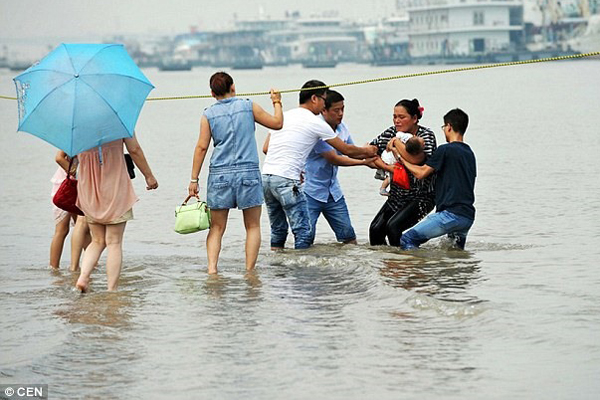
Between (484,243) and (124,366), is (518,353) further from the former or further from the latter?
(484,243)

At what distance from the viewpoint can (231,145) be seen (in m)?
8.09

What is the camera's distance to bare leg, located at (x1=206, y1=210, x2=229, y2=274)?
8352mm

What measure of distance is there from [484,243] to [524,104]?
128 feet

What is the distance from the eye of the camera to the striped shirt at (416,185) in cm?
924

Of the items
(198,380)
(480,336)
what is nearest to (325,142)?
(480,336)

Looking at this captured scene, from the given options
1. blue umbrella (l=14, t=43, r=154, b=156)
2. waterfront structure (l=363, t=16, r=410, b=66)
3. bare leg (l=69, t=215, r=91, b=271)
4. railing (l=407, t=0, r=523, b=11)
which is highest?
railing (l=407, t=0, r=523, b=11)

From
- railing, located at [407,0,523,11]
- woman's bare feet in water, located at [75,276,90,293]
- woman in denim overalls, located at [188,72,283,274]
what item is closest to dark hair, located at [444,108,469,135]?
woman in denim overalls, located at [188,72,283,274]

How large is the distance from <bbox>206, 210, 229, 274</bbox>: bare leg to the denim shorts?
17 cm

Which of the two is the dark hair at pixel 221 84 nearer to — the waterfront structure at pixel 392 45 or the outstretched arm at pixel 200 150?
the outstretched arm at pixel 200 150

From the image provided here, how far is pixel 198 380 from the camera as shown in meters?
5.85

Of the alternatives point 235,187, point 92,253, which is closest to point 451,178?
point 235,187

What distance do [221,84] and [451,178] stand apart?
201 centimetres

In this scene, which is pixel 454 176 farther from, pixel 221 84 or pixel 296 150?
pixel 221 84

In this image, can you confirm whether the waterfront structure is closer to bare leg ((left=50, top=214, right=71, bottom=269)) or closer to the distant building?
the distant building
